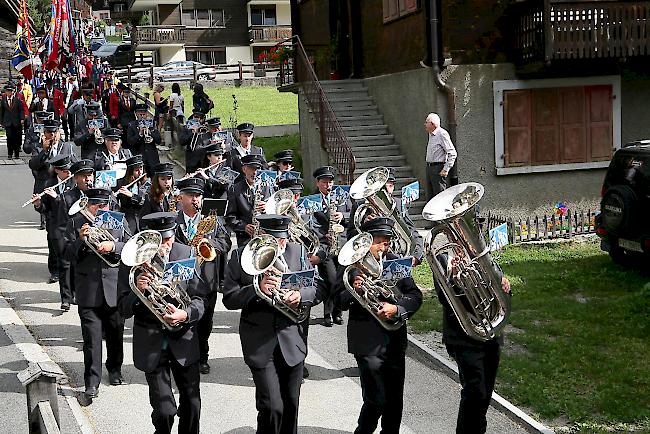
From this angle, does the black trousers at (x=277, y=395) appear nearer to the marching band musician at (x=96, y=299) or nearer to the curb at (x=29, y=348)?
the curb at (x=29, y=348)

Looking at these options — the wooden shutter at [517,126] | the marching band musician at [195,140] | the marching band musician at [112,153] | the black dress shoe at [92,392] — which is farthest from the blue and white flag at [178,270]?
the wooden shutter at [517,126]

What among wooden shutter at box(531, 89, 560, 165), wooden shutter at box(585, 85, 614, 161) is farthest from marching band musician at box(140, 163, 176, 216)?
wooden shutter at box(585, 85, 614, 161)

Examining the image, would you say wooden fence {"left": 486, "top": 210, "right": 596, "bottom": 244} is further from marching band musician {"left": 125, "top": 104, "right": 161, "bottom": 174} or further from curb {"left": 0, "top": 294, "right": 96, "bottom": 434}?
curb {"left": 0, "top": 294, "right": 96, "bottom": 434}

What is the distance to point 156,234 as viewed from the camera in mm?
6504

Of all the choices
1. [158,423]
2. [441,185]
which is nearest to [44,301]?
[158,423]

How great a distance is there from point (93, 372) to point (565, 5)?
1090cm

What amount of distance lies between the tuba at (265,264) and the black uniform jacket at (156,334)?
0.64 meters

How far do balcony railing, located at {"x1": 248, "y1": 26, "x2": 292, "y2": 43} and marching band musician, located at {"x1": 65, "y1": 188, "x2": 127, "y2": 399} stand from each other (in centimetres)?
4799

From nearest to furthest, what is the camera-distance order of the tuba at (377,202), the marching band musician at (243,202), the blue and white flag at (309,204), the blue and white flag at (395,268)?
the blue and white flag at (395,268) < the tuba at (377,202) < the blue and white flag at (309,204) < the marching band musician at (243,202)

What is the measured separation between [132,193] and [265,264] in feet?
15.4

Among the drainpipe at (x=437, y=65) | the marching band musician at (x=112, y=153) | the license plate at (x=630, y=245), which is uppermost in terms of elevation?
the drainpipe at (x=437, y=65)

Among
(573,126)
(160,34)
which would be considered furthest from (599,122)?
(160,34)

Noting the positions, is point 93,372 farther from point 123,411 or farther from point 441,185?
point 441,185

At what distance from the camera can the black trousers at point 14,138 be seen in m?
25.6
